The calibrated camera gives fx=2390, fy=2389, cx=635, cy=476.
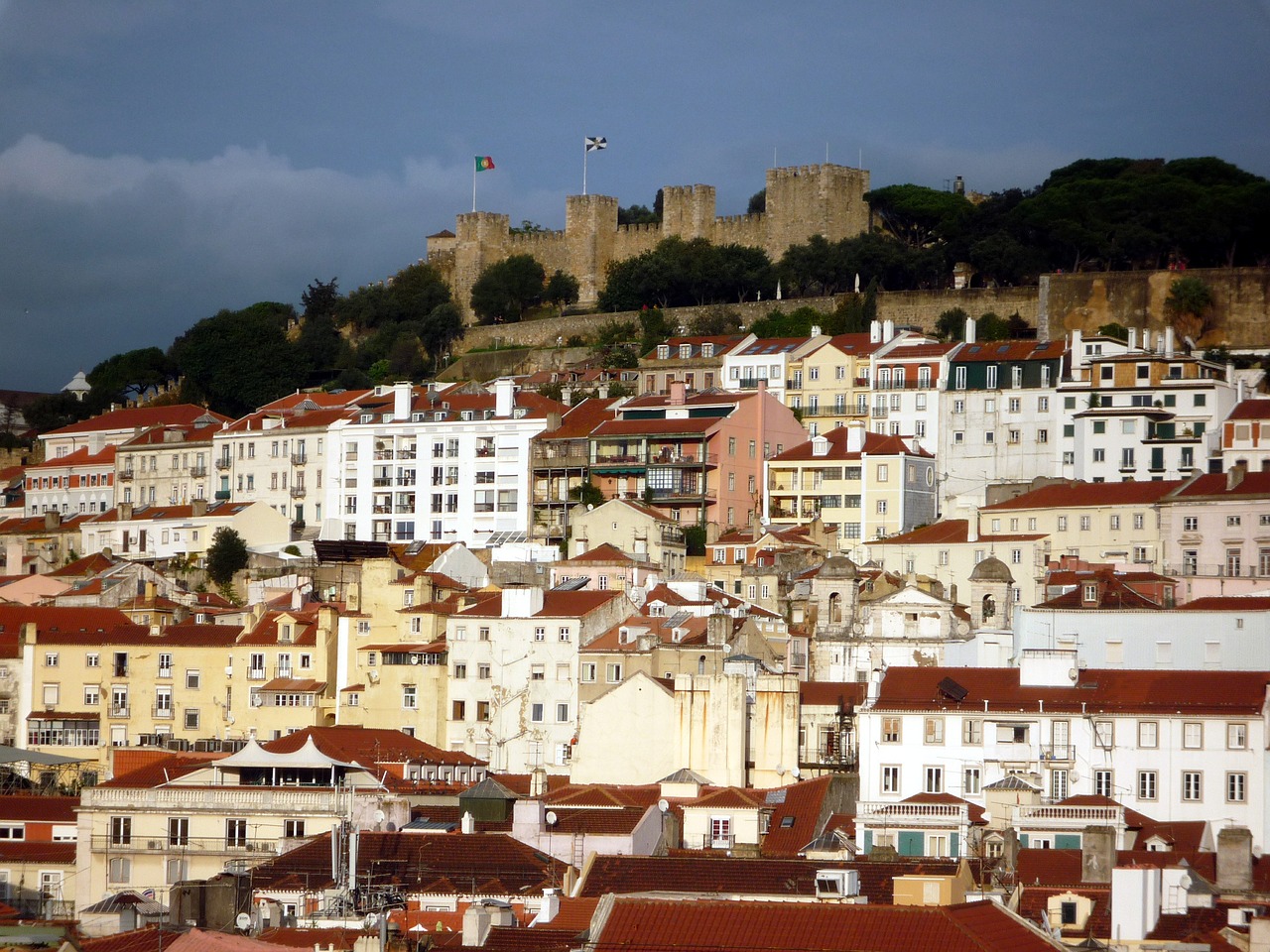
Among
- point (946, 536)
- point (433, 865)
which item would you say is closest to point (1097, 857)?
point (433, 865)

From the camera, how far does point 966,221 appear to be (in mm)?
97625

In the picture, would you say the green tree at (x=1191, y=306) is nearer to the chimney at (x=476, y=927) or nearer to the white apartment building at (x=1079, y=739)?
the white apartment building at (x=1079, y=739)

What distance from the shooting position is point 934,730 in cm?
4862

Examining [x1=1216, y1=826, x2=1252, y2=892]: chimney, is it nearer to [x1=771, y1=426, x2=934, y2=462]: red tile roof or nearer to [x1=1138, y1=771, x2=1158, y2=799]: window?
[x1=1138, y1=771, x2=1158, y2=799]: window

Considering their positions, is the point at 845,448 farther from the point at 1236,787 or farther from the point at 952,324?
the point at 1236,787

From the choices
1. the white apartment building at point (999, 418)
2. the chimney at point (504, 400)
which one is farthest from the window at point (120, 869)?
the chimney at point (504, 400)

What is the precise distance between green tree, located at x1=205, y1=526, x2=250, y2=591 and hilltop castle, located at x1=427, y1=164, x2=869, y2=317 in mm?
33546

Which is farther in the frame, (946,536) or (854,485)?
(854,485)

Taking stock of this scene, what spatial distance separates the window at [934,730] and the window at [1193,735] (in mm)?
4903

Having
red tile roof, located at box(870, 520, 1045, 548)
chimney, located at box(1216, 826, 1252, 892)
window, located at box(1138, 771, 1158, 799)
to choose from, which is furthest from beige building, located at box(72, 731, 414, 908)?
red tile roof, located at box(870, 520, 1045, 548)

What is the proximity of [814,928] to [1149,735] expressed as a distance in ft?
65.3

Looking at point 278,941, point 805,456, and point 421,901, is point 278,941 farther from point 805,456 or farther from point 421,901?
point 805,456

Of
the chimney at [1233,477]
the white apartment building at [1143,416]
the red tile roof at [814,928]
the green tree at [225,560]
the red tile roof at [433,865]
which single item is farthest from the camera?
the green tree at [225,560]

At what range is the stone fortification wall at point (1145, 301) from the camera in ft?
277
